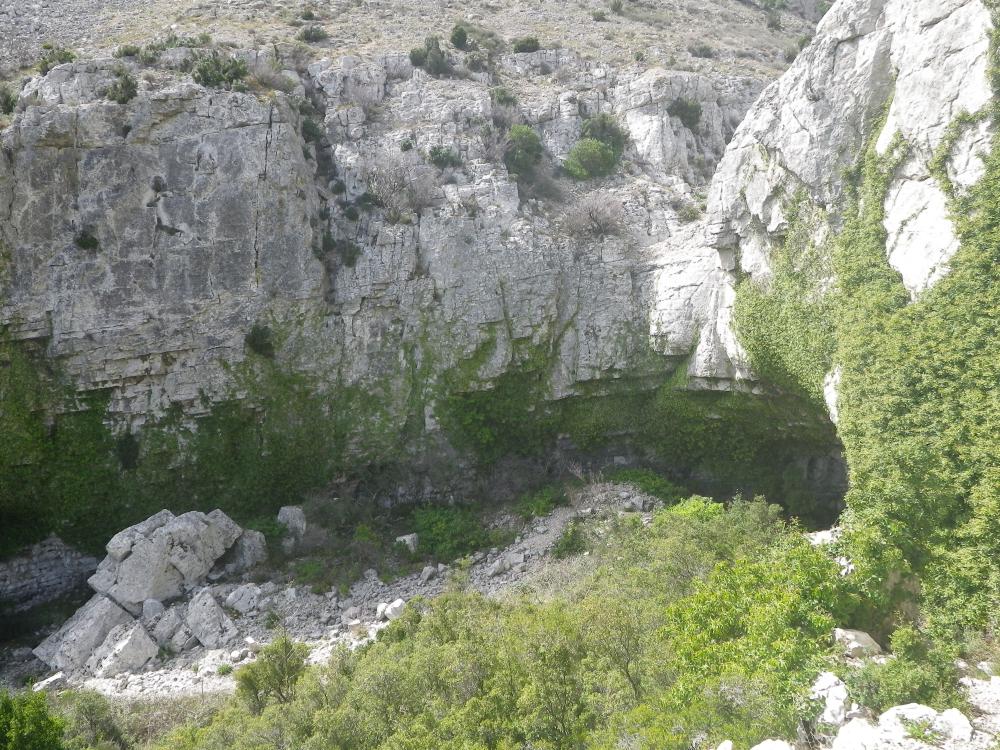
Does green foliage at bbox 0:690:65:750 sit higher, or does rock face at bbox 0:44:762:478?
rock face at bbox 0:44:762:478

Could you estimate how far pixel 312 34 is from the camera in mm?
32156

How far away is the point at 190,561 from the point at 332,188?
49.2 feet

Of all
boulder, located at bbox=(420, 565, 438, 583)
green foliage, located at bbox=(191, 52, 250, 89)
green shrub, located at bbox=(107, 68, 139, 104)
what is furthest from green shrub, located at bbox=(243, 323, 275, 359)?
boulder, located at bbox=(420, 565, 438, 583)

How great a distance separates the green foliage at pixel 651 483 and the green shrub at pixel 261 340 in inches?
535

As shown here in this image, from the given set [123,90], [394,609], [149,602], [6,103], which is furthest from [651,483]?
[6,103]

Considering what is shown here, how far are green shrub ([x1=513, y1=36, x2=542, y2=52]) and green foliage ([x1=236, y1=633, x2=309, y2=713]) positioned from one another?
3169 cm

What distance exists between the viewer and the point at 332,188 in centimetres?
2569

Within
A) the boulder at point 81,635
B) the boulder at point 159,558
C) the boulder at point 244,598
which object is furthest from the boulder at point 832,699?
the boulder at point 81,635

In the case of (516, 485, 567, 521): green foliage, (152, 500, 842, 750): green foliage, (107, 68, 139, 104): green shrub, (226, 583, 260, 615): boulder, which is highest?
(107, 68, 139, 104): green shrub

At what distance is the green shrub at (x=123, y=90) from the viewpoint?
22.1 metres

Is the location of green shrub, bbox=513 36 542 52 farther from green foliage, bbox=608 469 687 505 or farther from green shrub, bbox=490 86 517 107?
green foliage, bbox=608 469 687 505

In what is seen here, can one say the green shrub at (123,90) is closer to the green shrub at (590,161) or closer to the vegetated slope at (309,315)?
the vegetated slope at (309,315)

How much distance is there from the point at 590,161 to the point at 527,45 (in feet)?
35.3

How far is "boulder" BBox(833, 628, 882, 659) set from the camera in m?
9.66
